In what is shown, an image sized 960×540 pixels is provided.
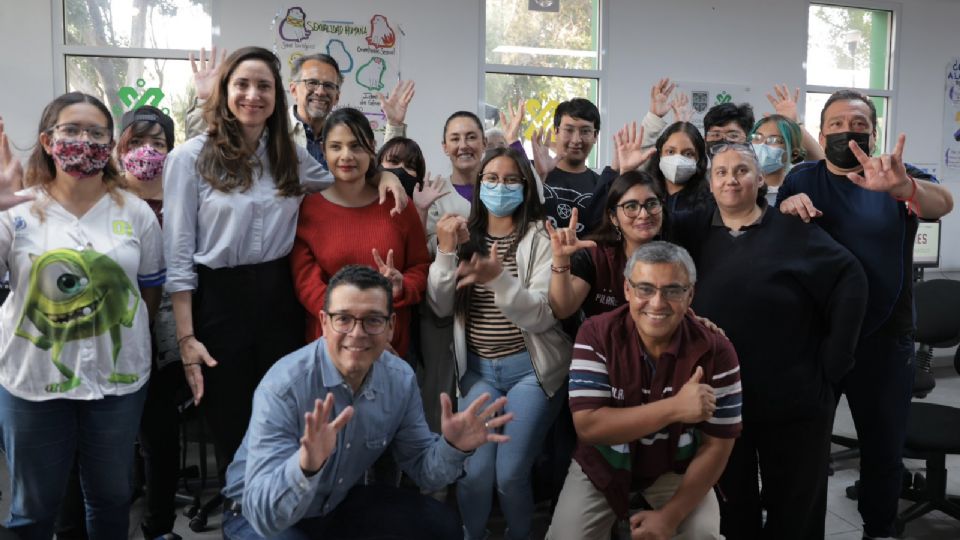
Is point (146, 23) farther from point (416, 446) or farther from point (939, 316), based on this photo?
point (939, 316)

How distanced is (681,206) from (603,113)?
2.81 m

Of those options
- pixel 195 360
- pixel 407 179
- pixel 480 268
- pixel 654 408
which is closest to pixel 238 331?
pixel 195 360

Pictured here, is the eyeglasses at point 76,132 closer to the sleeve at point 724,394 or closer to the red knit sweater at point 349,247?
the red knit sweater at point 349,247

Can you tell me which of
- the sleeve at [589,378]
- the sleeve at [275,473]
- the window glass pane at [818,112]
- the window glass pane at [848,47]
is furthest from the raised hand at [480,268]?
the window glass pane at [848,47]

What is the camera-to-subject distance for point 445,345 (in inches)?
103

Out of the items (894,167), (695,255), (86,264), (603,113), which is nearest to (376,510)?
(86,264)

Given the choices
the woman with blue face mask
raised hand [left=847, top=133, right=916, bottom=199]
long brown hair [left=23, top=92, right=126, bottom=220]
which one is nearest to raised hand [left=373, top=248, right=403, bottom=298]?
the woman with blue face mask

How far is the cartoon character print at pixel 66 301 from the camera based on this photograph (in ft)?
5.96

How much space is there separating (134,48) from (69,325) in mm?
3169

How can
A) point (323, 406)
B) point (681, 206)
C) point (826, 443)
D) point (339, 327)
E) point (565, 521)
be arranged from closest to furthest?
point (323, 406)
point (339, 327)
point (565, 521)
point (826, 443)
point (681, 206)

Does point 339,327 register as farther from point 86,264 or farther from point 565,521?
point 565,521

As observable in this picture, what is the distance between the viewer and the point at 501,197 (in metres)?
2.44

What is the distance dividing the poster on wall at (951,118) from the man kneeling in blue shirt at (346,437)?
19.9ft

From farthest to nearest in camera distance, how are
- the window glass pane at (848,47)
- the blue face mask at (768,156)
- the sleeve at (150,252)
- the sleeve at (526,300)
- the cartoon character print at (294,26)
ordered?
1. the window glass pane at (848,47)
2. the cartoon character print at (294,26)
3. the blue face mask at (768,156)
4. the sleeve at (526,300)
5. the sleeve at (150,252)
